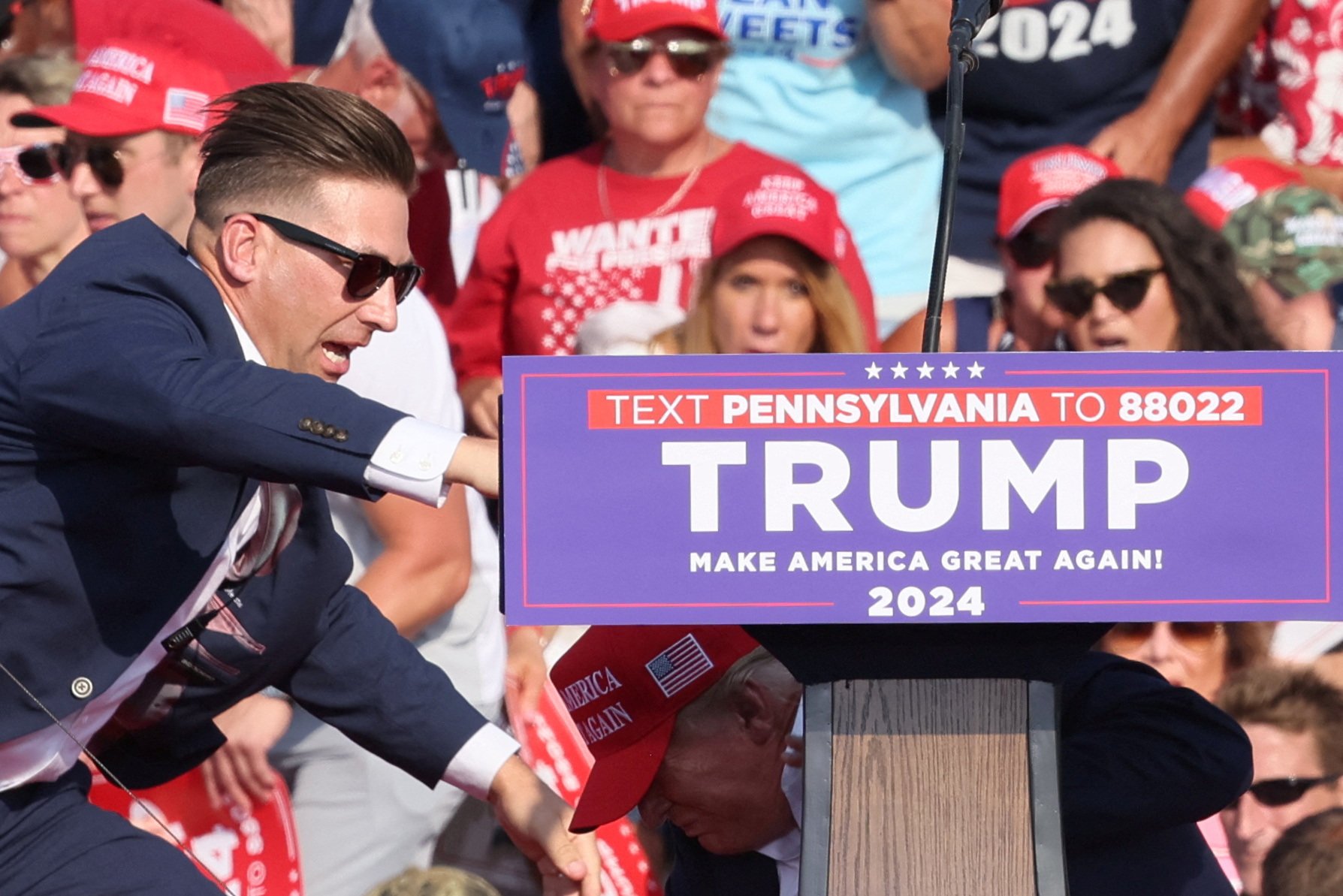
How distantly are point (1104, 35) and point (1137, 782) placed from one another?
239 centimetres

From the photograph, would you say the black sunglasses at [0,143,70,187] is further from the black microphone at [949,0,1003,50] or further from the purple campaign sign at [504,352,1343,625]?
the purple campaign sign at [504,352,1343,625]

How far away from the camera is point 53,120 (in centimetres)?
420

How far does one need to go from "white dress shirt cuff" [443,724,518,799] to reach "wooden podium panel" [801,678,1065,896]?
1.06 meters

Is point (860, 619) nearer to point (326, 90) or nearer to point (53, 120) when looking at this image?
point (326, 90)

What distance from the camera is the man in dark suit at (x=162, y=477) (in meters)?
2.17

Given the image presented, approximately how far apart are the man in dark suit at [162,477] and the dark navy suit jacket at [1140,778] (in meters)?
1.11

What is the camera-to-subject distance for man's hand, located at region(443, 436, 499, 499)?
193 cm

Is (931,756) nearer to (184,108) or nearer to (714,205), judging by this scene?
(714,205)

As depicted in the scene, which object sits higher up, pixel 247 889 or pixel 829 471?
pixel 829 471

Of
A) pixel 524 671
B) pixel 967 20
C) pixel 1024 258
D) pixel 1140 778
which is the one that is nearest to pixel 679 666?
pixel 1140 778

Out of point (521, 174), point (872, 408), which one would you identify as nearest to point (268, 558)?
point (872, 408)

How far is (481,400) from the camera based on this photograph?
13.8 feet

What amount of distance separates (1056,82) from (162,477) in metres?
2.68

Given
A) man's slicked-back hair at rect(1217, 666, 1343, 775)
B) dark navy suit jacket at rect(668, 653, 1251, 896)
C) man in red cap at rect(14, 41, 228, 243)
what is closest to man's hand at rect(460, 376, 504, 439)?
man in red cap at rect(14, 41, 228, 243)
